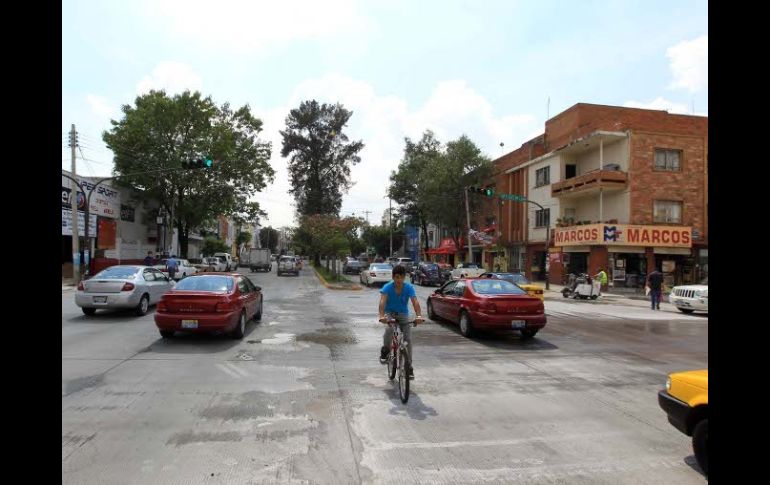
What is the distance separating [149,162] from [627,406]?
36.6 m

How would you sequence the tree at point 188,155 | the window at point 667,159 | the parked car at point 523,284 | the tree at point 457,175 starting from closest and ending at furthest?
the parked car at point 523,284 → the window at point 667,159 → the tree at point 188,155 → the tree at point 457,175

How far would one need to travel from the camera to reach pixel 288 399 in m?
6.12

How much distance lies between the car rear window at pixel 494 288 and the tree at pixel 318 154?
43.3 m

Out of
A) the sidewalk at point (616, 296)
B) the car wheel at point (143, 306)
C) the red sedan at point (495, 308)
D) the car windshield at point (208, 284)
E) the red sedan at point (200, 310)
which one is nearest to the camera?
the red sedan at point (200, 310)

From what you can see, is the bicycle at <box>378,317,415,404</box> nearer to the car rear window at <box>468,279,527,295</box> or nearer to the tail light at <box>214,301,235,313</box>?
the tail light at <box>214,301,235,313</box>

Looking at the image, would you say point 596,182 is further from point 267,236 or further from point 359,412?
point 267,236

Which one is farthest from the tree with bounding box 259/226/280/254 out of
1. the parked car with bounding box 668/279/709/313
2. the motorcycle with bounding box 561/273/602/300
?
the parked car with bounding box 668/279/709/313

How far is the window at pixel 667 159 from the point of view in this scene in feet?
104

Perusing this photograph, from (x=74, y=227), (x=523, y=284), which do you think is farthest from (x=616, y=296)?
(x=74, y=227)

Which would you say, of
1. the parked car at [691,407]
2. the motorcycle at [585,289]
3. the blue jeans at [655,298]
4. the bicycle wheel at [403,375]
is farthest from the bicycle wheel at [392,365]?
the motorcycle at [585,289]

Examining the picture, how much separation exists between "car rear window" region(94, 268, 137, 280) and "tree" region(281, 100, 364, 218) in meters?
39.9

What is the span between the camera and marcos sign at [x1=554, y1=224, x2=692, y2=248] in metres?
30.0

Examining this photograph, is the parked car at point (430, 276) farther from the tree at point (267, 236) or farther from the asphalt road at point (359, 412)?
the tree at point (267, 236)

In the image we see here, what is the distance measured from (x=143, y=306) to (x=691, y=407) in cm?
1345
